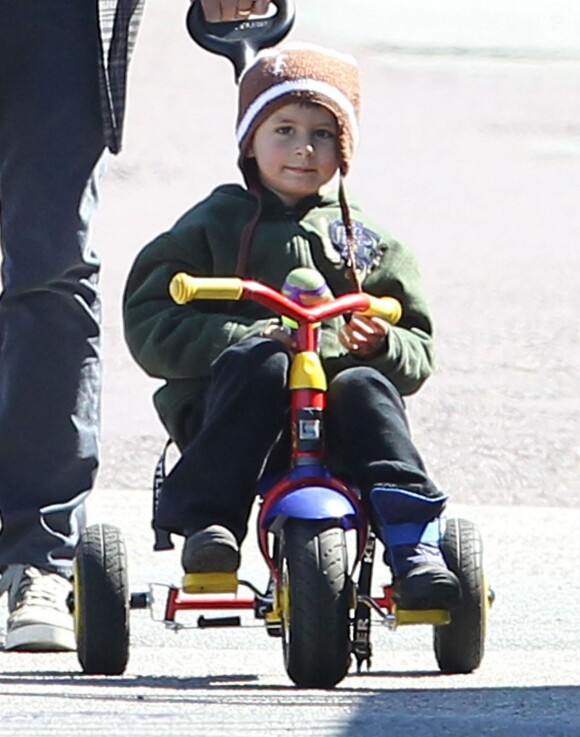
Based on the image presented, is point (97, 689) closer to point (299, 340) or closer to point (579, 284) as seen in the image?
point (299, 340)

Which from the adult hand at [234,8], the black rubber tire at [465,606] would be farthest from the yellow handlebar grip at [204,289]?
the adult hand at [234,8]

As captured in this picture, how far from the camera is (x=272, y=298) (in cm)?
489

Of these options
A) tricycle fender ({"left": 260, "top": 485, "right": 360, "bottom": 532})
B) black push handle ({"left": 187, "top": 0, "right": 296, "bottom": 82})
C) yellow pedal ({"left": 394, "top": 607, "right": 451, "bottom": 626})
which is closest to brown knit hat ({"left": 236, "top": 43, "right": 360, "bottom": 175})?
black push handle ({"left": 187, "top": 0, "right": 296, "bottom": 82})

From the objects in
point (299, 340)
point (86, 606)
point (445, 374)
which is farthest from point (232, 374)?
point (445, 374)

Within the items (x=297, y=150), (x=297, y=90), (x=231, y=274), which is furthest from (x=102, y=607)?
(x=297, y=90)

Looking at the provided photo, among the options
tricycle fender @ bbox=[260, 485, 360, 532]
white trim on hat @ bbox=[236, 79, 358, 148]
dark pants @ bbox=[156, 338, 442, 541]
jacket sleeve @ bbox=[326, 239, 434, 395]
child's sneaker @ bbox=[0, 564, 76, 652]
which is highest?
white trim on hat @ bbox=[236, 79, 358, 148]

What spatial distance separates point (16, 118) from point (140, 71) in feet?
39.8

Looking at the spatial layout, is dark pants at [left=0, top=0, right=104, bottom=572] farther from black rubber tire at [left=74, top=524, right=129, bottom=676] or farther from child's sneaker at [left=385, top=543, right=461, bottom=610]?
child's sneaker at [left=385, top=543, right=461, bottom=610]

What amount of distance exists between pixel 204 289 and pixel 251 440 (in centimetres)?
31

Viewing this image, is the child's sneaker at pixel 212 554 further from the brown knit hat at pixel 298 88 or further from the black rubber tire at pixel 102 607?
the brown knit hat at pixel 298 88

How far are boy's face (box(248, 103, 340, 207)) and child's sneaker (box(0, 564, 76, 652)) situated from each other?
3.22 feet

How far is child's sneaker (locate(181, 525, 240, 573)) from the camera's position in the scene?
4742 mm

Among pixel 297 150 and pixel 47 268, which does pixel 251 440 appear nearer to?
pixel 297 150

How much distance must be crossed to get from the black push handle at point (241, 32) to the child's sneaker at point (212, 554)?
1.24 m
